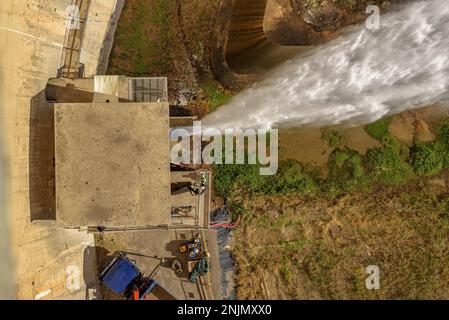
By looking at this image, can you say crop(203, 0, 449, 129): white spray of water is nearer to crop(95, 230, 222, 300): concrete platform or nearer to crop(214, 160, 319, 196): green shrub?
crop(214, 160, 319, 196): green shrub

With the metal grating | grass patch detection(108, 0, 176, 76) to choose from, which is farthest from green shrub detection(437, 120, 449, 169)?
grass patch detection(108, 0, 176, 76)

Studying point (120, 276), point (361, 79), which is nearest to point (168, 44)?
point (361, 79)

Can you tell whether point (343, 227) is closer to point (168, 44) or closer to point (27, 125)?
point (168, 44)

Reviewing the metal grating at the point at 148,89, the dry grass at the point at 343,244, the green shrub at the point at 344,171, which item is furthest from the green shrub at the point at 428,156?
the metal grating at the point at 148,89

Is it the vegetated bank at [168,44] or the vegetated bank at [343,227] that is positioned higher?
the vegetated bank at [168,44]

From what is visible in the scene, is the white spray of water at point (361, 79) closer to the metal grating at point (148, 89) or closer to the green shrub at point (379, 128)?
the green shrub at point (379, 128)

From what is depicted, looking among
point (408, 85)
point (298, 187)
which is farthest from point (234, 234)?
point (408, 85)
